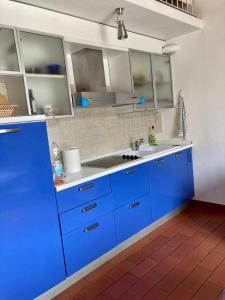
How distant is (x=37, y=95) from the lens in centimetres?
205

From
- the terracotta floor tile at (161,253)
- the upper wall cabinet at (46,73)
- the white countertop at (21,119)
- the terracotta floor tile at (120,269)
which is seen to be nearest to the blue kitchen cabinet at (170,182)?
the terracotta floor tile at (161,253)

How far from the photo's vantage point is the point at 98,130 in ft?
8.95

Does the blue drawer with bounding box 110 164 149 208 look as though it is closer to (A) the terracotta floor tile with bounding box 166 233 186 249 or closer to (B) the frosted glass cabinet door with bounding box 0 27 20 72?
(A) the terracotta floor tile with bounding box 166 233 186 249

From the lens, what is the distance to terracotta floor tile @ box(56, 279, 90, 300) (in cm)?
186

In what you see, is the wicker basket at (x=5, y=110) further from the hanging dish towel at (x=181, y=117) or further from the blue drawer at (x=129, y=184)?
the hanging dish towel at (x=181, y=117)

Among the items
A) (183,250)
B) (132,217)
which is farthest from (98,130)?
(183,250)

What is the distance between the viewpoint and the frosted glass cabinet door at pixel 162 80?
121 inches

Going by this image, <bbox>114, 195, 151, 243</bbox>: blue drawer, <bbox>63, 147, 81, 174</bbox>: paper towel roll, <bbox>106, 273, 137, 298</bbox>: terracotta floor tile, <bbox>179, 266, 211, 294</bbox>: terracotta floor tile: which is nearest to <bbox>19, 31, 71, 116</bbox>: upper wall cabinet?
<bbox>63, 147, 81, 174</bbox>: paper towel roll

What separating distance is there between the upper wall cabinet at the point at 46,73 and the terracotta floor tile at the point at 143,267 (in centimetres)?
147

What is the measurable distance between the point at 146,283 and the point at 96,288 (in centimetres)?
40

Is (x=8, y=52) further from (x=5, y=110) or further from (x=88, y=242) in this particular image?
(x=88, y=242)

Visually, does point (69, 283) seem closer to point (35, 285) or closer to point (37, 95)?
point (35, 285)

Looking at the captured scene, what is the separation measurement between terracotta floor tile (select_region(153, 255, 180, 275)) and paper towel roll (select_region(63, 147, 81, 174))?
111 centimetres

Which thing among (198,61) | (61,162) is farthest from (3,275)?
(198,61)
